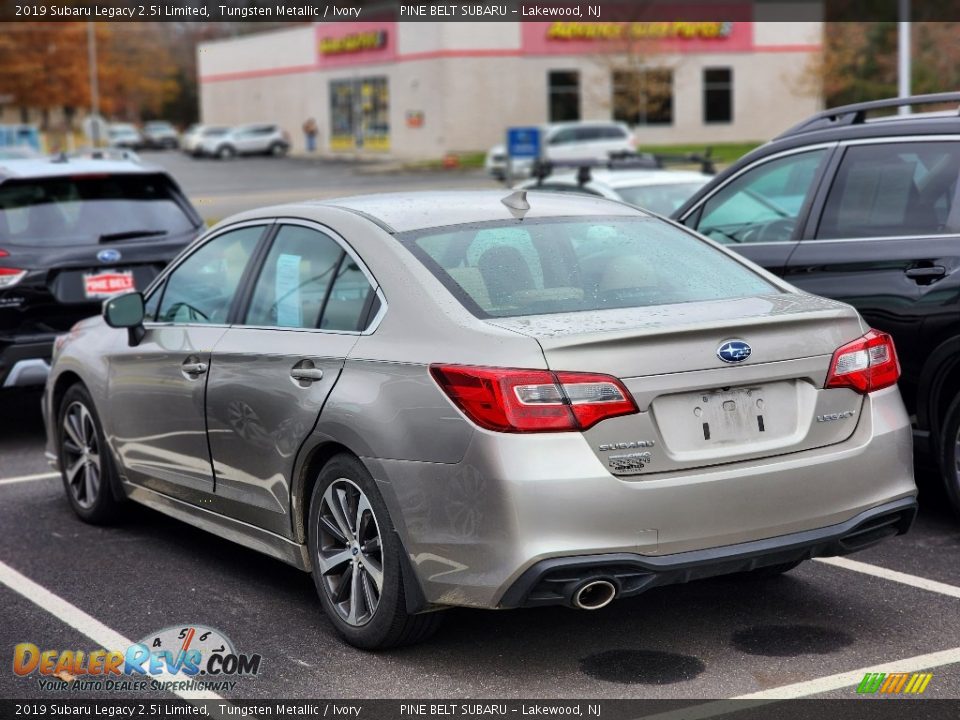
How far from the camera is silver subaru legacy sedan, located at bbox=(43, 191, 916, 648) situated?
4312 mm

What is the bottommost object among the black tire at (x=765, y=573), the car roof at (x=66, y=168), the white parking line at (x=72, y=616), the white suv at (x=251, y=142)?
the white parking line at (x=72, y=616)

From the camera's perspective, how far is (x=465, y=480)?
14.3 ft

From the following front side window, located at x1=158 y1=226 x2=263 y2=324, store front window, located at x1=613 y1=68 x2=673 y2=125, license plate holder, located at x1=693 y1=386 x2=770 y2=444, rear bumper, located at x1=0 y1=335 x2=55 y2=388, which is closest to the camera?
license plate holder, located at x1=693 y1=386 x2=770 y2=444

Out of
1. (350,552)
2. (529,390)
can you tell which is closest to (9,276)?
(350,552)

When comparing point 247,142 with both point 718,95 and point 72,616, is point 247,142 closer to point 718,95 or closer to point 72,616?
point 718,95

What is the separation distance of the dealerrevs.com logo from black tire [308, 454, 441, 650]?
1.16 feet

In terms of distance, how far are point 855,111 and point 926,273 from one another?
1204 millimetres

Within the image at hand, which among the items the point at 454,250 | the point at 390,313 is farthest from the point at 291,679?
the point at 454,250

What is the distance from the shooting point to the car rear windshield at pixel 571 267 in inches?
191

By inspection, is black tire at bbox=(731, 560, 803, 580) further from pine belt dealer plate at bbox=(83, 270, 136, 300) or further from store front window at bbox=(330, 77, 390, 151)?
store front window at bbox=(330, 77, 390, 151)

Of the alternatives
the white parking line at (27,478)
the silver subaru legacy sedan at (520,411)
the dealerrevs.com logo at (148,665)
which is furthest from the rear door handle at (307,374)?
the white parking line at (27,478)

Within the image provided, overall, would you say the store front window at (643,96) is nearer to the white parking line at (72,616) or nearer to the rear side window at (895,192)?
the rear side window at (895,192)

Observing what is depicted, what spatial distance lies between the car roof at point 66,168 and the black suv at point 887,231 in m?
4.36

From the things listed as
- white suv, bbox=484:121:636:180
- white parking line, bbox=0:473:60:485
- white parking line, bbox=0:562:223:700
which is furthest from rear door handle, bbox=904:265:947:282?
white suv, bbox=484:121:636:180
